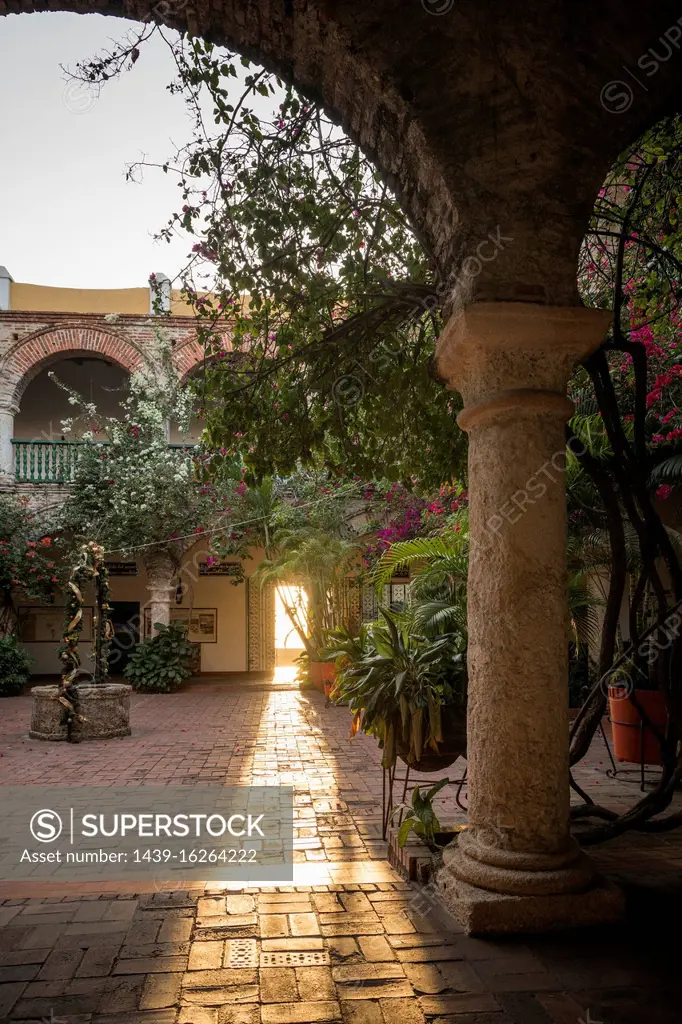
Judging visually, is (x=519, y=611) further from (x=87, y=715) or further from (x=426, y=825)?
(x=87, y=715)

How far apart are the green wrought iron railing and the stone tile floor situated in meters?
12.1

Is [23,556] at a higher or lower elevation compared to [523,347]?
lower

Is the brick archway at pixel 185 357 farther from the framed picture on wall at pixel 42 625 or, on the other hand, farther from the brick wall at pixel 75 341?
the framed picture on wall at pixel 42 625

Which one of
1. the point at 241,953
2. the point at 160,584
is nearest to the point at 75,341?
the point at 160,584

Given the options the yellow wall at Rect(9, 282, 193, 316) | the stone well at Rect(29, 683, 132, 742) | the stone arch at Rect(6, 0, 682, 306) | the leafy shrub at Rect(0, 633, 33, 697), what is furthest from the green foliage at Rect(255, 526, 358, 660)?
the stone arch at Rect(6, 0, 682, 306)

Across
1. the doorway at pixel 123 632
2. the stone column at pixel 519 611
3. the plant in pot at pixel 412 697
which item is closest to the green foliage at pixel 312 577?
the doorway at pixel 123 632

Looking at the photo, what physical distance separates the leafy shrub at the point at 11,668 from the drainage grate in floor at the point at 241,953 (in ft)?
38.9

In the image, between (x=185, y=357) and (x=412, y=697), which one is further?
(x=185, y=357)

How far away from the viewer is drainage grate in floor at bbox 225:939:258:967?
2.63 metres

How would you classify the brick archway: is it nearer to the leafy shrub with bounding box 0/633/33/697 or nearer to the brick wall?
the brick wall

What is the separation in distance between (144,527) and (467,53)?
11799mm

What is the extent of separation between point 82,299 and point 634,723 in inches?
577

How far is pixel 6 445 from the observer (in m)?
15.1

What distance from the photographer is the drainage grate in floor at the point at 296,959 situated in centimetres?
263
